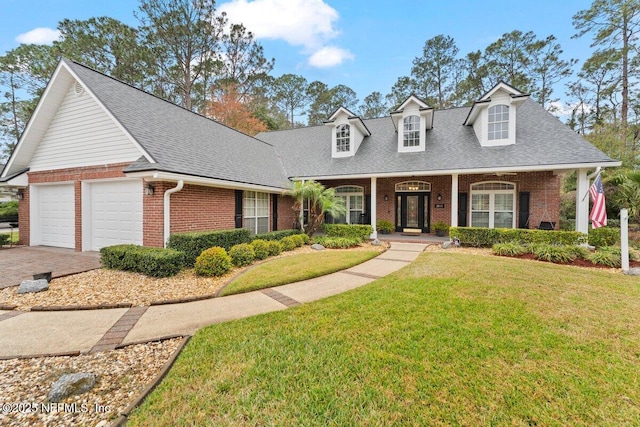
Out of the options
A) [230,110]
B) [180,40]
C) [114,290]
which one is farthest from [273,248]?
[180,40]

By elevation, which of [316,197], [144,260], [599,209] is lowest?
Result: [144,260]

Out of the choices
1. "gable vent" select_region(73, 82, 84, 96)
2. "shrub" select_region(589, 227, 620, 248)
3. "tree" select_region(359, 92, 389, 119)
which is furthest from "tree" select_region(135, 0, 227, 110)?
"shrub" select_region(589, 227, 620, 248)

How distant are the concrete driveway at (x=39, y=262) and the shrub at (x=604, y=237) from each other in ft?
51.1

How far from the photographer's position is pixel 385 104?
27875 millimetres

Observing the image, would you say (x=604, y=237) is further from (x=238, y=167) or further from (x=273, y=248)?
(x=238, y=167)

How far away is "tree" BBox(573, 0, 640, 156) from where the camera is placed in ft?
50.7

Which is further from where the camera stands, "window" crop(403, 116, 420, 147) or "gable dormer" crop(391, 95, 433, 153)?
"window" crop(403, 116, 420, 147)

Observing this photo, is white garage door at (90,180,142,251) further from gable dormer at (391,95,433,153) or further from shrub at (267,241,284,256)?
gable dormer at (391,95,433,153)

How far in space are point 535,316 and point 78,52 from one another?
1079 inches

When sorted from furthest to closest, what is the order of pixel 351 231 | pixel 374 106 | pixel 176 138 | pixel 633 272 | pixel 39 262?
pixel 374 106, pixel 351 231, pixel 176 138, pixel 39 262, pixel 633 272

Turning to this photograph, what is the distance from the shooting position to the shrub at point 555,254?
7.58 m

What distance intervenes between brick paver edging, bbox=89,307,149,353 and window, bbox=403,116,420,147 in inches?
479

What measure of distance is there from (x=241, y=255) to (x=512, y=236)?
370 inches

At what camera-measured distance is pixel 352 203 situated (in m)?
14.0
